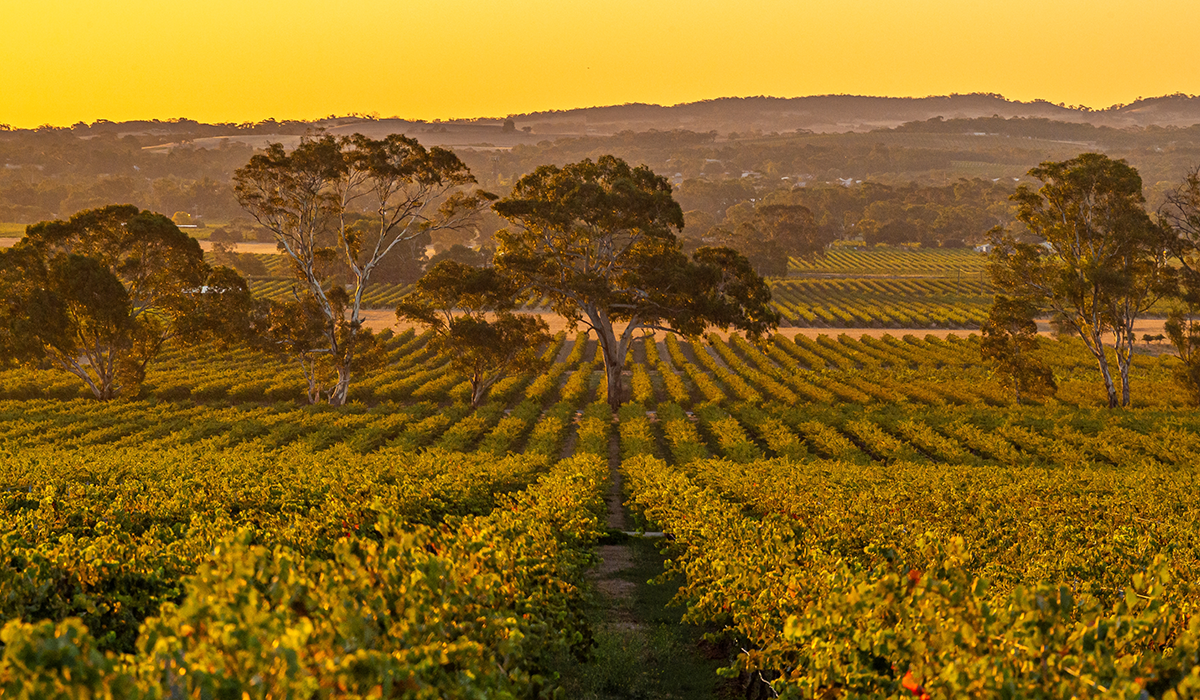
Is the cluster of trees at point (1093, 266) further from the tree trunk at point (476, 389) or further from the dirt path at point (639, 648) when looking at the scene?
the dirt path at point (639, 648)

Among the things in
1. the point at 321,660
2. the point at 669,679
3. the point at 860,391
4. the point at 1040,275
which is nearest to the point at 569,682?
the point at 669,679

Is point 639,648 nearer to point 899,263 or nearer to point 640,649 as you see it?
point 640,649

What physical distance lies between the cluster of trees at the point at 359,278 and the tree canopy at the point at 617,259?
8cm

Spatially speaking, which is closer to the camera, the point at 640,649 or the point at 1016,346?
the point at 640,649

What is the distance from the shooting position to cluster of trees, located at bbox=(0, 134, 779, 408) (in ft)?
123

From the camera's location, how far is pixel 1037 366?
40.6m

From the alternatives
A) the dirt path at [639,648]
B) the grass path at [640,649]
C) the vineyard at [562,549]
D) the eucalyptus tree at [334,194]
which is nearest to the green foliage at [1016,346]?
the vineyard at [562,549]

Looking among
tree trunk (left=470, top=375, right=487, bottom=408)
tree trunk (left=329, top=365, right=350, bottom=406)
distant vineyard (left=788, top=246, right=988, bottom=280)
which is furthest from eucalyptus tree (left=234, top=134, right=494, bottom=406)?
distant vineyard (left=788, top=246, right=988, bottom=280)

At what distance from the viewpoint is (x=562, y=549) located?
11250mm

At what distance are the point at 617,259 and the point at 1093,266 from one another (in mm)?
24778

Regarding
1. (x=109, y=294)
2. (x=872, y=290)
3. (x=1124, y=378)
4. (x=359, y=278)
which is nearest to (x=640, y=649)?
(x=359, y=278)

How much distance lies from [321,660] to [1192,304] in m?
49.2

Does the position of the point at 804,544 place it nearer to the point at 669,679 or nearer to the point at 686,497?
the point at 669,679

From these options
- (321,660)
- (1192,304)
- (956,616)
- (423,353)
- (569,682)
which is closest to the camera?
(321,660)
